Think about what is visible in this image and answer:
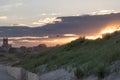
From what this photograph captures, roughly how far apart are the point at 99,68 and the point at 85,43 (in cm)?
2705

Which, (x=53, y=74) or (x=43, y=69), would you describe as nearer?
(x=53, y=74)

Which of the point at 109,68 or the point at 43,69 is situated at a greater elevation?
the point at 109,68

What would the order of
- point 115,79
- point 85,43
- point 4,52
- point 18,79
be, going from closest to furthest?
1. point 115,79
2. point 18,79
3. point 85,43
4. point 4,52

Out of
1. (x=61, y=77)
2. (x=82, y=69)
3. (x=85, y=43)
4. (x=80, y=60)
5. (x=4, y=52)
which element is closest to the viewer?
(x=82, y=69)

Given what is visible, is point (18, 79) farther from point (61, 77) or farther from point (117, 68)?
point (117, 68)

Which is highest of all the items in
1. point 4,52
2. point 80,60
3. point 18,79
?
point 80,60

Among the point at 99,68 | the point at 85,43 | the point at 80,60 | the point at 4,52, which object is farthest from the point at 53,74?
the point at 4,52

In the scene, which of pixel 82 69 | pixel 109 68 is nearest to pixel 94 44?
pixel 82 69

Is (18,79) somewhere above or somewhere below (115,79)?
below

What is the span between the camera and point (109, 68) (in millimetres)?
30578

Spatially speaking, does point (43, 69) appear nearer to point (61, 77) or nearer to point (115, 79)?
point (61, 77)

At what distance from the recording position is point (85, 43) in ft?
190

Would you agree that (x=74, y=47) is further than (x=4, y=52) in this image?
No

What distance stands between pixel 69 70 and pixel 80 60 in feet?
8.76
